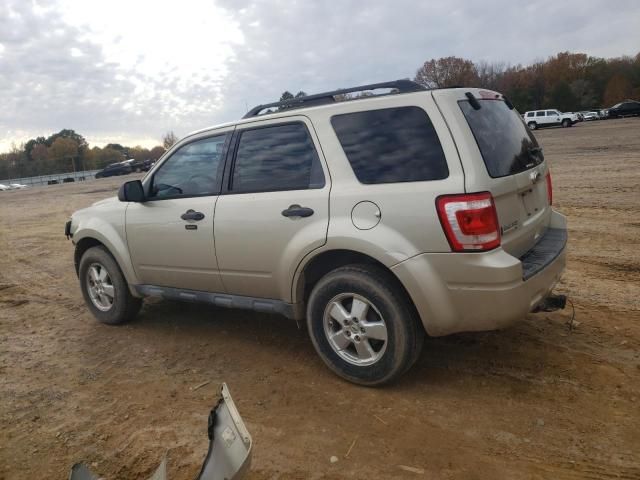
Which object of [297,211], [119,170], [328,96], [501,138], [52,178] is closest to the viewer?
[501,138]

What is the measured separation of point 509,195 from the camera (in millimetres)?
3201

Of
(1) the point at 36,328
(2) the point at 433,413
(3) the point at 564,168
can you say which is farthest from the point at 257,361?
(3) the point at 564,168

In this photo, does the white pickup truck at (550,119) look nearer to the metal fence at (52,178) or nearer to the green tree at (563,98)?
the green tree at (563,98)

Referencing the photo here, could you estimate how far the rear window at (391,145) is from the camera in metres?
3.14

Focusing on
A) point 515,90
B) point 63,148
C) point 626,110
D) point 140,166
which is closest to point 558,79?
point 515,90

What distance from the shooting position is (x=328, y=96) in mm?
3807

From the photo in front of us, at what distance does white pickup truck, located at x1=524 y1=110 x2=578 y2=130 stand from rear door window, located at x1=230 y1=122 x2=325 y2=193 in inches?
1670

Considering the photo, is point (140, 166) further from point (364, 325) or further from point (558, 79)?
point (558, 79)

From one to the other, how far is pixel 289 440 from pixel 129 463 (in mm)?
929

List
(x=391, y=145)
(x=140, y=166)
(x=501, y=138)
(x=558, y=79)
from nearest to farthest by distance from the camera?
(x=391, y=145) < (x=501, y=138) < (x=140, y=166) < (x=558, y=79)

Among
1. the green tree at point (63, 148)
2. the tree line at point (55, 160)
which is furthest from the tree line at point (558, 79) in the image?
the green tree at point (63, 148)

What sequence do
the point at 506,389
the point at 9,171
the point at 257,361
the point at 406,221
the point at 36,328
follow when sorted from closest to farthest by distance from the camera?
1. the point at 406,221
2. the point at 506,389
3. the point at 257,361
4. the point at 36,328
5. the point at 9,171

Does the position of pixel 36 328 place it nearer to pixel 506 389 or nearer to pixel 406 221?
pixel 406 221

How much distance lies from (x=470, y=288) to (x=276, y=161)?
1.73m
